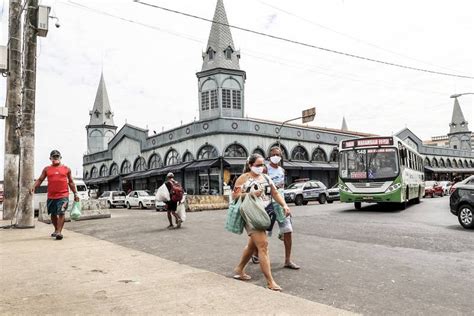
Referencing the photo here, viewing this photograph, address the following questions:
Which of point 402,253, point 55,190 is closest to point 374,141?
point 402,253

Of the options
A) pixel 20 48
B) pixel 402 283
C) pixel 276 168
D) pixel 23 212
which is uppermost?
pixel 20 48

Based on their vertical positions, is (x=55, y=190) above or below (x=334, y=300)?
above

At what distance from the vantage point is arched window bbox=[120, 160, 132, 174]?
4612cm

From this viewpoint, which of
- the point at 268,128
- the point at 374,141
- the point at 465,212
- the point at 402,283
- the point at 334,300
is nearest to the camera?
the point at 334,300

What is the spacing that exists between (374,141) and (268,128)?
19.9 meters

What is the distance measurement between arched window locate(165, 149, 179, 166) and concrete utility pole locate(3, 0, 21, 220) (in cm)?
2424

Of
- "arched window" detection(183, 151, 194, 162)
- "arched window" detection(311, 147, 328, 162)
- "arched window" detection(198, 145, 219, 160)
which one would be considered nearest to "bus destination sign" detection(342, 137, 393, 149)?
"arched window" detection(198, 145, 219, 160)

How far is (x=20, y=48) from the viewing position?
1247 centimetres

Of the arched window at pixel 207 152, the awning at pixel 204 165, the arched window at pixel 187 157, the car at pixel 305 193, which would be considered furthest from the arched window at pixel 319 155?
the car at pixel 305 193

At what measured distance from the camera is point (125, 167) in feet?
154

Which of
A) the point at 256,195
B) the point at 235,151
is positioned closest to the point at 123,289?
the point at 256,195

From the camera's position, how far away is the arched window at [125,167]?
151 ft

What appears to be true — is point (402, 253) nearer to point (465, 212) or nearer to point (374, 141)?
point (465, 212)

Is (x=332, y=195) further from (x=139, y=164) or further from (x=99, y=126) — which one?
(x=99, y=126)
